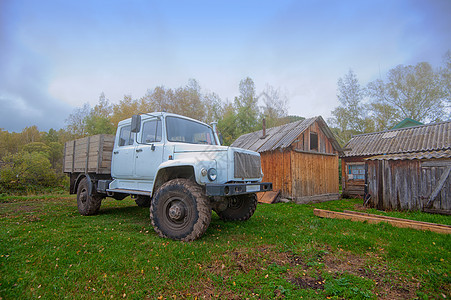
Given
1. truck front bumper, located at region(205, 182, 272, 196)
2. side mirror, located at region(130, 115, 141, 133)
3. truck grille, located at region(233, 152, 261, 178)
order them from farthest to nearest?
side mirror, located at region(130, 115, 141, 133)
truck grille, located at region(233, 152, 261, 178)
truck front bumper, located at region(205, 182, 272, 196)

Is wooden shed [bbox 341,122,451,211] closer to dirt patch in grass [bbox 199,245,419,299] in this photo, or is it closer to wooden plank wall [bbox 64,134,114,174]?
dirt patch in grass [bbox 199,245,419,299]

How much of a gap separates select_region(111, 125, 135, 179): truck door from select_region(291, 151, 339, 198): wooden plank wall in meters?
7.72

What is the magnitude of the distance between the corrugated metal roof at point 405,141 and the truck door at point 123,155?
1324cm

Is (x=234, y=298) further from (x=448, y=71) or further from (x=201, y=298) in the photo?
(x=448, y=71)

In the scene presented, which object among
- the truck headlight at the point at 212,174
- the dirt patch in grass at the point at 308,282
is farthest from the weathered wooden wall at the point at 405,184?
the truck headlight at the point at 212,174

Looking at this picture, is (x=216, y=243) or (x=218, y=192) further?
(x=216, y=243)

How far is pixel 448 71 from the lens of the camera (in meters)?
21.0

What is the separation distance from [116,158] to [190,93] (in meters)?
24.4

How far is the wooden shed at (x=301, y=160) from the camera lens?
36.0ft

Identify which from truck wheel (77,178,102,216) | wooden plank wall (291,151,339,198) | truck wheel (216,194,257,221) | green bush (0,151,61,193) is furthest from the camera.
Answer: green bush (0,151,61,193)

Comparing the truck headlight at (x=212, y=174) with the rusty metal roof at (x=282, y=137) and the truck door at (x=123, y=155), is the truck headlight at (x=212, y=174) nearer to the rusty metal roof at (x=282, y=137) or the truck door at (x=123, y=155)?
the truck door at (x=123, y=155)

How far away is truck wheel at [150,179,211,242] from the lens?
4.10 meters

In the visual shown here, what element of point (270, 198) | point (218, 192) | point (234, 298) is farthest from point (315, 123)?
point (234, 298)

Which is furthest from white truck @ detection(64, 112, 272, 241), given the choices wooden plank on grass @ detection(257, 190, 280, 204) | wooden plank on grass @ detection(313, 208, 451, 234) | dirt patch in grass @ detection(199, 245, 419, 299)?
wooden plank on grass @ detection(257, 190, 280, 204)
